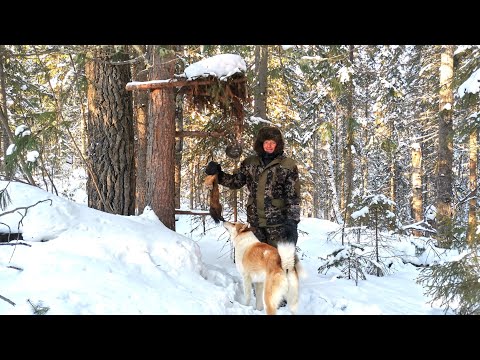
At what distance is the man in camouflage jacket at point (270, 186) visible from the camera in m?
5.52

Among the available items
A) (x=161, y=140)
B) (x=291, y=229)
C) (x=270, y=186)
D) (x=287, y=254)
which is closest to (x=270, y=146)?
(x=270, y=186)

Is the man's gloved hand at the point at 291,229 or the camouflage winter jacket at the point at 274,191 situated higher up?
the camouflage winter jacket at the point at 274,191

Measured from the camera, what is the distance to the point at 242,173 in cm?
589

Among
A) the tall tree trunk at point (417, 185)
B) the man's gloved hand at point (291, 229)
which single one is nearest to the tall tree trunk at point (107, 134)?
the man's gloved hand at point (291, 229)

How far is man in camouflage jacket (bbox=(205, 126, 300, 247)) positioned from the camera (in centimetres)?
552

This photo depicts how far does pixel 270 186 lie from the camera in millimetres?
5594

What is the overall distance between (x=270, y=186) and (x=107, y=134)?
313cm

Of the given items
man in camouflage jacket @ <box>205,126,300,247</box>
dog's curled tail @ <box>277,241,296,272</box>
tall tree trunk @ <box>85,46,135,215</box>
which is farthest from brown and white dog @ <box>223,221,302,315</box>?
tall tree trunk @ <box>85,46,135,215</box>

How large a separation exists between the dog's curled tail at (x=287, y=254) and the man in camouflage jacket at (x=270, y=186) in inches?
35.2

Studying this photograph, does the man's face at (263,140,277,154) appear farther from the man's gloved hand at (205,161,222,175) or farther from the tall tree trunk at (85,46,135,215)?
the tall tree trunk at (85,46,135,215)

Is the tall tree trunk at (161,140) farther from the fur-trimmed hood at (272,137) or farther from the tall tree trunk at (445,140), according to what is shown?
the tall tree trunk at (445,140)

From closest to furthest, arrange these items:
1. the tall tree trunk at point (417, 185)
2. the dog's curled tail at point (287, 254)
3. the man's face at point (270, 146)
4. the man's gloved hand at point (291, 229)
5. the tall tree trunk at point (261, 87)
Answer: the dog's curled tail at point (287, 254)
the man's gloved hand at point (291, 229)
the man's face at point (270, 146)
the tall tree trunk at point (261, 87)
the tall tree trunk at point (417, 185)
